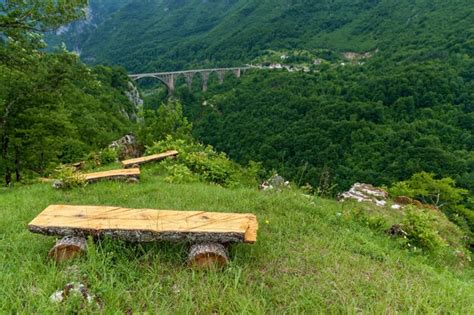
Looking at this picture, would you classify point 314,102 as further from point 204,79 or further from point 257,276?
point 257,276

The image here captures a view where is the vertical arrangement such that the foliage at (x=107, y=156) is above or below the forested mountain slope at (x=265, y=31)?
below

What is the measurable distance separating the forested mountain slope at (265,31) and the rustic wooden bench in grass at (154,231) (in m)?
54.3

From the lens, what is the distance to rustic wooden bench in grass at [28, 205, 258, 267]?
2.76 m

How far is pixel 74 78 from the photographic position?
30.1ft

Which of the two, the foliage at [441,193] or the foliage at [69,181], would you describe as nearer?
the foliage at [69,181]

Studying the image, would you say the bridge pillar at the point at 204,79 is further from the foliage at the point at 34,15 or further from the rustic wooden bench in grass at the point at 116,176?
the rustic wooden bench in grass at the point at 116,176

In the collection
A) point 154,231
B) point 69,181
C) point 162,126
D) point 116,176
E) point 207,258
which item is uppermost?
point 154,231

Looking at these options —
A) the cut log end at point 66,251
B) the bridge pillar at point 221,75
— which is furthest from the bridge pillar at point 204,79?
the cut log end at point 66,251

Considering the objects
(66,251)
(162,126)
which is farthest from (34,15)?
(66,251)

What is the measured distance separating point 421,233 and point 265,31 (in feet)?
364

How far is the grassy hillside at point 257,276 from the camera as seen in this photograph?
2344mm

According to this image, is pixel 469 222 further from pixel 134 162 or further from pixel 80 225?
pixel 80 225

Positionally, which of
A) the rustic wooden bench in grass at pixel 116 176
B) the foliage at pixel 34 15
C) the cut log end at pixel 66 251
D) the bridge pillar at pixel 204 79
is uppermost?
the foliage at pixel 34 15

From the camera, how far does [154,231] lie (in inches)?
112
